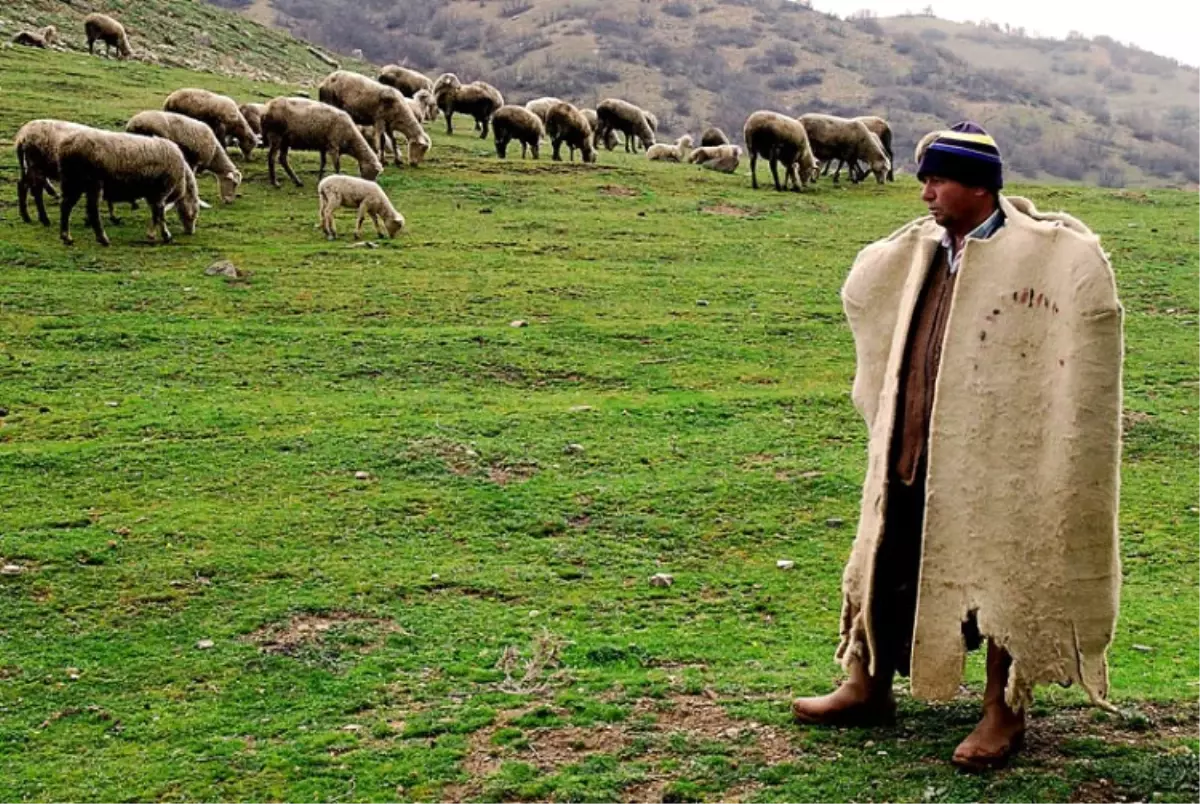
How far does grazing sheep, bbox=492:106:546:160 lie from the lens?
27.2 metres

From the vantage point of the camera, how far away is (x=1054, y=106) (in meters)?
99.2

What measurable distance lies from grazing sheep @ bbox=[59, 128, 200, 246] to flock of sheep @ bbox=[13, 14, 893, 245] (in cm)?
2

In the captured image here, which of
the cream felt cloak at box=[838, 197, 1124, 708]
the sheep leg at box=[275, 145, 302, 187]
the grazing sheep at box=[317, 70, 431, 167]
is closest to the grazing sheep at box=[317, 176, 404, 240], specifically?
the sheep leg at box=[275, 145, 302, 187]

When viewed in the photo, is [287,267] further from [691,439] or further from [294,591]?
[294,591]

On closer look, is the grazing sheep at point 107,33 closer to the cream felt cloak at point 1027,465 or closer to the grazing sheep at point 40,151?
the grazing sheep at point 40,151

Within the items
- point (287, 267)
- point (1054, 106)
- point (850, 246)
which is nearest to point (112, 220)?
point (287, 267)

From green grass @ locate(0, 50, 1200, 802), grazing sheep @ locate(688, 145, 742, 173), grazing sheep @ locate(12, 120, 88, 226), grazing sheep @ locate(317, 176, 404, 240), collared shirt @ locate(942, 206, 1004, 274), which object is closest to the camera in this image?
collared shirt @ locate(942, 206, 1004, 274)

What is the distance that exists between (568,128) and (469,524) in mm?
21137

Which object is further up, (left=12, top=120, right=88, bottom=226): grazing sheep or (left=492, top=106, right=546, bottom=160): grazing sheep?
(left=492, top=106, right=546, bottom=160): grazing sheep

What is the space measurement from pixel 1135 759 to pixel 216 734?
11.8 feet

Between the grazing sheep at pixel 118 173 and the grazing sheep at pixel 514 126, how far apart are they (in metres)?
10.9

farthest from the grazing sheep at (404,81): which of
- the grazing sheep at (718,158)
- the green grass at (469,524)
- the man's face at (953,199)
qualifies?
the man's face at (953,199)

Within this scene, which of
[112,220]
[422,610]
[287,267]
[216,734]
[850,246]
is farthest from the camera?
[850,246]

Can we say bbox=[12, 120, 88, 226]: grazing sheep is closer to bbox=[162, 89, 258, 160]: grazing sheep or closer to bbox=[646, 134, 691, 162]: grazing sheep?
bbox=[162, 89, 258, 160]: grazing sheep
